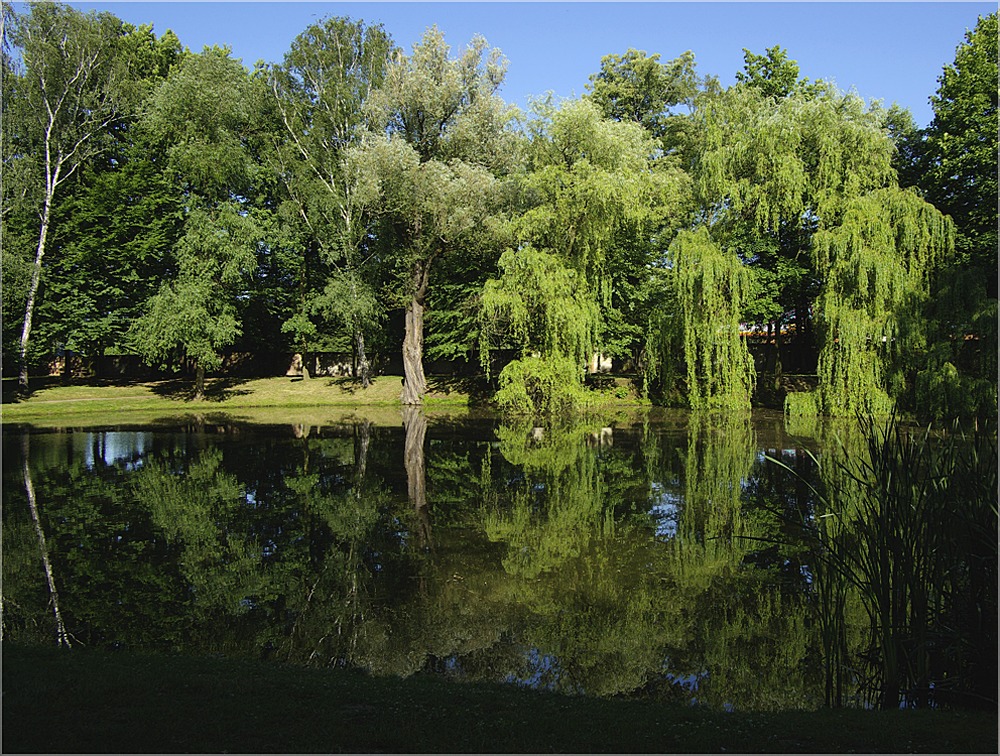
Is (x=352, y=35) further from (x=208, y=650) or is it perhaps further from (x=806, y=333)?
(x=208, y=650)

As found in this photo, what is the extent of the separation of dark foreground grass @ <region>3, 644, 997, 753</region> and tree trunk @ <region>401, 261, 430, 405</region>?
29902 mm

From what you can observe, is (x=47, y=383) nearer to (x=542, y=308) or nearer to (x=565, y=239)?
(x=542, y=308)

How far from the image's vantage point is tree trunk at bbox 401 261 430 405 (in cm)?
3575

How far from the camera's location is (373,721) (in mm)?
5094

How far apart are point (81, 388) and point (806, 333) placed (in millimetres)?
34286

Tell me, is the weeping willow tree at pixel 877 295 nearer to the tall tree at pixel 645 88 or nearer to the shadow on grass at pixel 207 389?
the tall tree at pixel 645 88

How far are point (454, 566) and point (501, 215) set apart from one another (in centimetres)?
2244

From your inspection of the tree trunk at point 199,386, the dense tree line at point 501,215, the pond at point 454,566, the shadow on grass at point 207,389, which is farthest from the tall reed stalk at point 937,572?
the shadow on grass at point 207,389

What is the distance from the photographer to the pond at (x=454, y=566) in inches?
294

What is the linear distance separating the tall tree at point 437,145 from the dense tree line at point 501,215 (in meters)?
0.11

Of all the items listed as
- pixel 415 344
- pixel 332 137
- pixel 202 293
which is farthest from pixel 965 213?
pixel 202 293

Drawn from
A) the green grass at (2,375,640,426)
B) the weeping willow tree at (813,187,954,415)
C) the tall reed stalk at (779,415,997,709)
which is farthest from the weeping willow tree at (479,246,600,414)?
the tall reed stalk at (779,415,997,709)

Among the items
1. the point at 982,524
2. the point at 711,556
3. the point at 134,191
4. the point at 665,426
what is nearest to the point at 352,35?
the point at 134,191

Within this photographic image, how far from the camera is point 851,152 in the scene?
91.6 ft
